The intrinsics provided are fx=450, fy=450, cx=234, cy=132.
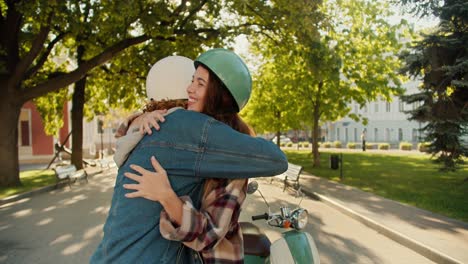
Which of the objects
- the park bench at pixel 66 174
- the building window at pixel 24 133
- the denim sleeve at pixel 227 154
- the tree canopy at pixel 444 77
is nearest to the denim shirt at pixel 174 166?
the denim sleeve at pixel 227 154

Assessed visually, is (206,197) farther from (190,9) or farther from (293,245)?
(190,9)

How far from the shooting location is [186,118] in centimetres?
160

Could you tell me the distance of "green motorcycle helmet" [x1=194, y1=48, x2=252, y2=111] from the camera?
1706 mm

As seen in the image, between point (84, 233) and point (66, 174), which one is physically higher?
point (66, 174)

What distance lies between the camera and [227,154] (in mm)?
1575

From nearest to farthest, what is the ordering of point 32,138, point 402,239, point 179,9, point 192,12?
1. point 402,239
2. point 179,9
3. point 192,12
4. point 32,138

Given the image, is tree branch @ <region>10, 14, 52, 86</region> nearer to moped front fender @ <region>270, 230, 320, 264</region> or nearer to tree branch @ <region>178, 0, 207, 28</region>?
tree branch @ <region>178, 0, 207, 28</region>

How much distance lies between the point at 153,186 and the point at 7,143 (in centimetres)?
1631

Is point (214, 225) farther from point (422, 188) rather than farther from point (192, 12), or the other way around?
point (192, 12)

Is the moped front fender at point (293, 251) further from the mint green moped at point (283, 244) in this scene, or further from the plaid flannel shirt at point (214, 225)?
the plaid flannel shirt at point (214, 225)

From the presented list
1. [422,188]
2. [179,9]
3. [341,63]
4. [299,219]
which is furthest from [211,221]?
[341,63]

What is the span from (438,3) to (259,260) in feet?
35.4

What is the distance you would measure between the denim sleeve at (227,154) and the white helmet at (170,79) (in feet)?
1.33

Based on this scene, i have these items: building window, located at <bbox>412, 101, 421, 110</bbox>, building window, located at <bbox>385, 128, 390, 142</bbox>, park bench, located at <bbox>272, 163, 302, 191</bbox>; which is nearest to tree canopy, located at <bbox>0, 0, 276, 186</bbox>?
park bench, located at <bbox>272, 163, 302, 191</bbox>
